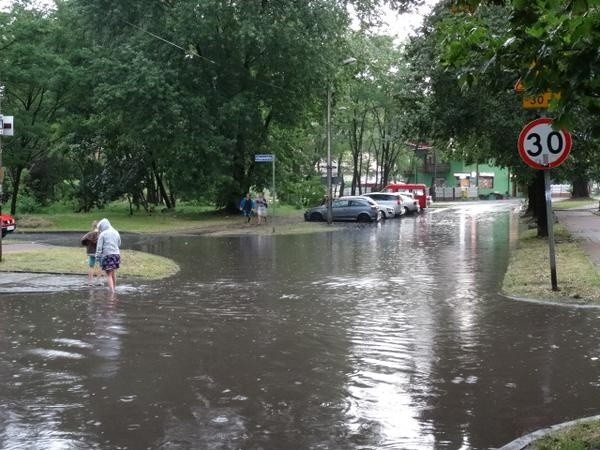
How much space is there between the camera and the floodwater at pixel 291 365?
17.1ft

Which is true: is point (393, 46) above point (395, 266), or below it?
above

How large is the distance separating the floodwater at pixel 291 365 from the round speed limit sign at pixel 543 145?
2261 mm

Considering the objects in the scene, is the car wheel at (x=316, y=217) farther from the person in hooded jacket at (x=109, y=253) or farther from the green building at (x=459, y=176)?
the green building at (x=459, y=176)

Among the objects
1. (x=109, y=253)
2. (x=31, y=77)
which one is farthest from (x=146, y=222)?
(x=109, y=253)

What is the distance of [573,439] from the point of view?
14.9 ft

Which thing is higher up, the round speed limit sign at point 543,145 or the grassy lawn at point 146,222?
the round speed limit sign at point 543,145

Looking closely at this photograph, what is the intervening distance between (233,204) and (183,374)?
3385cm

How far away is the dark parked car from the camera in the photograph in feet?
119

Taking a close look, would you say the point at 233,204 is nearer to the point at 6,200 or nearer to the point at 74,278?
the point at 6,200

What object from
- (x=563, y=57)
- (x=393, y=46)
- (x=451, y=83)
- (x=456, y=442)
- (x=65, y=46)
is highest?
(x=393, y=46)

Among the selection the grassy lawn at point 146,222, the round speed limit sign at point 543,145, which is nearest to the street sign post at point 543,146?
the round speed limit sign at point 543,145

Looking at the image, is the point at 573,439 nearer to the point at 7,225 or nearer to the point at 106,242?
the point at 106,242

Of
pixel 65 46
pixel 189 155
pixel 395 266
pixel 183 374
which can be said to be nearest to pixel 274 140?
pixel 189 155

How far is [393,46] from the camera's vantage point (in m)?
58.3
